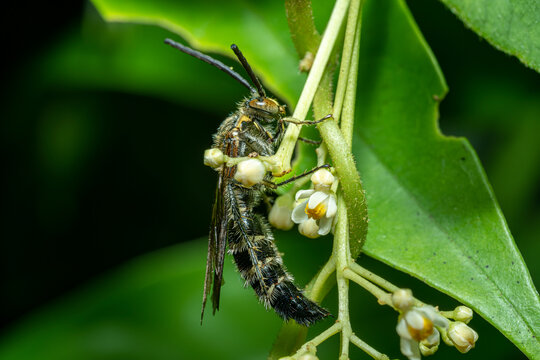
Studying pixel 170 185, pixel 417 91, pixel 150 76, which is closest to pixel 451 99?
pixel 417 91

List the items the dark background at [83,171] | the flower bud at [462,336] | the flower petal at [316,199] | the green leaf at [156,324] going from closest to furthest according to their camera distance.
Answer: the flower bud at [462,336]
the flower petal at [316,199]
the green leaf at [156,324]
the dark background at [83,171]

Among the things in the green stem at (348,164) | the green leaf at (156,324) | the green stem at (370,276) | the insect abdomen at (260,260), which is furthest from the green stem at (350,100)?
the green leaf at (156,324)

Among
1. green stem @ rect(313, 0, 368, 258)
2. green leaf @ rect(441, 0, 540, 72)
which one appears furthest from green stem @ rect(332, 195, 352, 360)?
green leaf @ rect(441, 0, 540, 72)

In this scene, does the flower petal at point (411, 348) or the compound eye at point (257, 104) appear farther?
the compound eye at point (257, 104)

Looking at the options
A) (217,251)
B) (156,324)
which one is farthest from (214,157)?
(156,324)

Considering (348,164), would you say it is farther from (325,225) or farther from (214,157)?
(214,157)

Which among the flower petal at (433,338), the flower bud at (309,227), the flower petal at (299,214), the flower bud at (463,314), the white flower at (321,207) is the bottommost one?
the flower petal at (433,338)

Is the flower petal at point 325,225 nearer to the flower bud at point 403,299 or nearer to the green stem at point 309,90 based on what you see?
the green stem at point 309,90

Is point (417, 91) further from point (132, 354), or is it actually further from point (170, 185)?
point (170, 185)

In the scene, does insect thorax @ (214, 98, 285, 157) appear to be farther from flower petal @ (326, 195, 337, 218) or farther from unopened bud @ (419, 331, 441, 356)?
unopened bud @ (419, 331, 441, 356)
